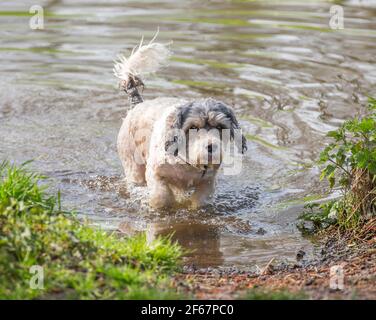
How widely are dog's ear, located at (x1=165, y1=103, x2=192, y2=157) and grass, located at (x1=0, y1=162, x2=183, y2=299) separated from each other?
1761 millimetres

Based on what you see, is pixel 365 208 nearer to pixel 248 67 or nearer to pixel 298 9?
pixel 248 67

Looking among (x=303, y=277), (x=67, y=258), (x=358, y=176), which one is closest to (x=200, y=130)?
(x=358, y=176)


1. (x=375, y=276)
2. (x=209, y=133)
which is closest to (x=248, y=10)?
(x=209, y=133)

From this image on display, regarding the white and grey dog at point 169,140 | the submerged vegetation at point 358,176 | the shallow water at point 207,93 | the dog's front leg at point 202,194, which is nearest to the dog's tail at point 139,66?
the white and grey dog at point 169,140

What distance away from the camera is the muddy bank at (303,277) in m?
5.70

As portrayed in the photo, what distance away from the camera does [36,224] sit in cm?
616

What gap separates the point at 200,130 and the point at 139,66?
236 cm

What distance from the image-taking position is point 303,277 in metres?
6.63

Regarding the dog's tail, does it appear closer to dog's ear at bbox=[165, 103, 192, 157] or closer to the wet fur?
the wet fur

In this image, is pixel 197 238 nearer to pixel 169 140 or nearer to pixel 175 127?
pixel 169 140

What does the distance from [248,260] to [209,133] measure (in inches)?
49.8

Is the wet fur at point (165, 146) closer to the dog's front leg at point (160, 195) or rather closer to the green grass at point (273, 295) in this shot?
the dog's front leg at point (160, 195)

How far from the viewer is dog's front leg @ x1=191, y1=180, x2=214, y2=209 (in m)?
9.02

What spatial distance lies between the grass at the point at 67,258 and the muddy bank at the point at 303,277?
0.30 m
